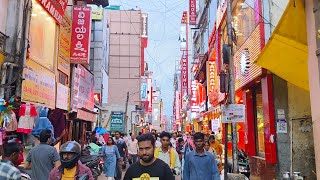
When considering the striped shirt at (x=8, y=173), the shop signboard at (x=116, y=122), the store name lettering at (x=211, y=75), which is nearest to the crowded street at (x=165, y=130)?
the striped shirt at (x=8, y=173)

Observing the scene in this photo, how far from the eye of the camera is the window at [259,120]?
13243 mm

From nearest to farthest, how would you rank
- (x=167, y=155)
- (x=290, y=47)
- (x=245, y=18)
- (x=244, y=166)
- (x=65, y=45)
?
(x=290, y=47), (x=167, y=155), (x=244, y=166), (x=245, y=18), (x=65, y=45)

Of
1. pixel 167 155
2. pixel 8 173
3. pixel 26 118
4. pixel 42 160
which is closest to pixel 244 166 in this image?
pixel 167 155

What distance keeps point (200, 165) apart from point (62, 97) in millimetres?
9212

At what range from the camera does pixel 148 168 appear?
3600 mm

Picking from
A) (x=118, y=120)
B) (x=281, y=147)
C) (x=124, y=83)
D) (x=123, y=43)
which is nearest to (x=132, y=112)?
(x=124, y=83)

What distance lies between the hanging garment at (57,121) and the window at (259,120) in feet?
25.1

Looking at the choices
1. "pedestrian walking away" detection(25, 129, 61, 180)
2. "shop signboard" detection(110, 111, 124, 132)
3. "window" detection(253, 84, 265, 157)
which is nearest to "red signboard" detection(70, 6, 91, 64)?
"window" detection(253, 84, 265, 157)

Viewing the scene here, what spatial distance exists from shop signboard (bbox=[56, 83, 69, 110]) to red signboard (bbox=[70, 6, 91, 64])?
1525 millimetres

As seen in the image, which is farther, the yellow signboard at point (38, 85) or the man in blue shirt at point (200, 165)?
the yellow signboard at point (38, 85)

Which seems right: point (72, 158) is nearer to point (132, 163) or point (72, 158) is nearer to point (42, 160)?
point (42, 160)

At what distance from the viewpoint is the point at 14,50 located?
9.19 meters

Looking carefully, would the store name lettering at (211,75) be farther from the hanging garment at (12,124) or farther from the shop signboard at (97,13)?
the hanging garment at (12,124)

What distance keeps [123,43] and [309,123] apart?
43775 mm
